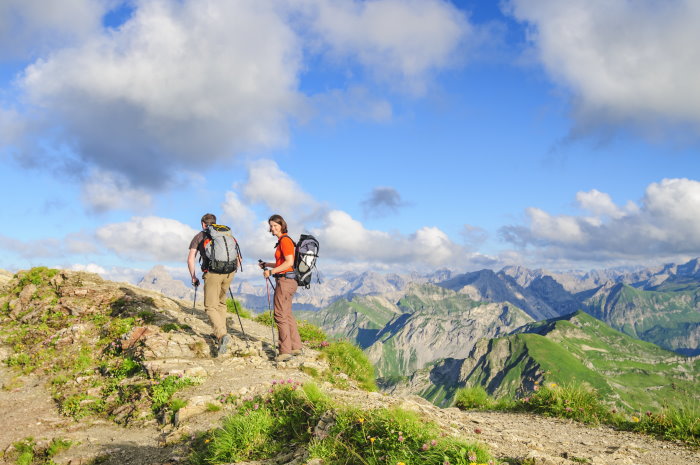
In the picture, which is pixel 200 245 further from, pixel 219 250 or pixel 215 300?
pixel 215 300

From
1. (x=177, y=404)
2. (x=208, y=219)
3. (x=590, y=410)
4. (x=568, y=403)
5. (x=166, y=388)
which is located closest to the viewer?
(x=177, y=404)

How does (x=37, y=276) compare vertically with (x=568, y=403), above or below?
above

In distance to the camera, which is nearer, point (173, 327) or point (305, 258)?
point (305, 258)

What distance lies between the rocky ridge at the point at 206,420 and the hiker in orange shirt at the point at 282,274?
4.25 ft

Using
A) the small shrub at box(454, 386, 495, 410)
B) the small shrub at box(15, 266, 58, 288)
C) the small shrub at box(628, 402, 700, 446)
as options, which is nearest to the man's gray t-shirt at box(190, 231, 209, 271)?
the small shrub at box(454, 386, 495, 410)

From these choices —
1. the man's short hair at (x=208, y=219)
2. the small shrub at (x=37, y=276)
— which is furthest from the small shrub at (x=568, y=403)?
the small shrub at (x=37, y=276)

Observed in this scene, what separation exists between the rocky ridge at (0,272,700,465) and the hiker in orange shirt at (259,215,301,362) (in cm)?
129

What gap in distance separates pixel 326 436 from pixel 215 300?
9293 millimetres

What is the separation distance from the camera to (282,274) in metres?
13.9

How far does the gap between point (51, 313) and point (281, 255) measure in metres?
13.1

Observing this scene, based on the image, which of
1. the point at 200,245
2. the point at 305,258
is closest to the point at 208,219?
the point at 200,245

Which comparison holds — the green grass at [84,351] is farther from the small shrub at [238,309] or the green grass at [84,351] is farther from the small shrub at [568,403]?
the small shrub at [568,403]

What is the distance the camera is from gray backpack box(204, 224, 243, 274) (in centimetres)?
1493

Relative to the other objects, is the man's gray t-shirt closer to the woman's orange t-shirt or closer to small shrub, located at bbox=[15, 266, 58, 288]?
the woman's orange t-shirt
